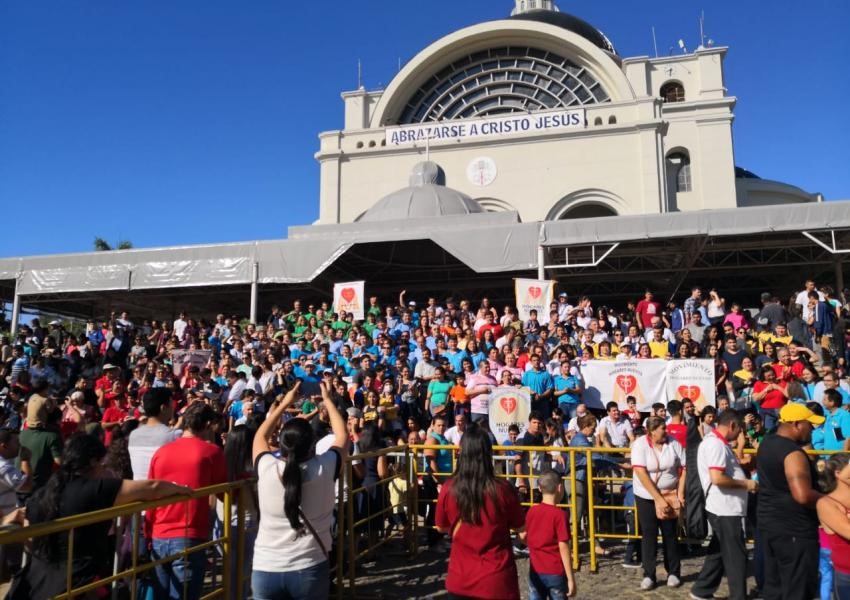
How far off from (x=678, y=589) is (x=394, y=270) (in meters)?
16.9

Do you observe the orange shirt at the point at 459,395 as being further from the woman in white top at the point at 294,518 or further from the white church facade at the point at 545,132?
the white church facade at the point at 545,132

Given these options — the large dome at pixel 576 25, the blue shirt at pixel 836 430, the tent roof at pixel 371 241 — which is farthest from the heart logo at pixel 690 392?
the large dome at pixel 576 25

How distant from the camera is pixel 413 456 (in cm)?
775

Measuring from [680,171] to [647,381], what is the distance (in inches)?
805

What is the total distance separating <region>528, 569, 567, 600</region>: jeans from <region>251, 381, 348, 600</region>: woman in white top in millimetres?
1602

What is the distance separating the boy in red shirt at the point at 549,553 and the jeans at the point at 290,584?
147 cm

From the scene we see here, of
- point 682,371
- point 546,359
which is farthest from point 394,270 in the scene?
point 682,371

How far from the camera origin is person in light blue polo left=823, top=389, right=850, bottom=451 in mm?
7797

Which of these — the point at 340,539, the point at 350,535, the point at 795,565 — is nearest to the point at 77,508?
the point at 340,539

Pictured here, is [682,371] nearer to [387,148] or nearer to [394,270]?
[394,270]

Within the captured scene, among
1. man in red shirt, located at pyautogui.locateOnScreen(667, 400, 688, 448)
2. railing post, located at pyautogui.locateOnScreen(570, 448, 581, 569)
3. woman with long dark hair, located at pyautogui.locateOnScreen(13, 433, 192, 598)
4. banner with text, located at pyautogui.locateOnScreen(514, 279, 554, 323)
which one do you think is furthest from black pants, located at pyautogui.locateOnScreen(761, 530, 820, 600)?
banner with text, located at pyautogui.locateOnScreen(514, 279, 554, 323)

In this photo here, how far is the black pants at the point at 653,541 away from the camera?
6258mm

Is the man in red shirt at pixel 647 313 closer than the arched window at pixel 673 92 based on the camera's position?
Yes

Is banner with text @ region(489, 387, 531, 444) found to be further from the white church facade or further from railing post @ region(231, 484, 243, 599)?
the white church facade
